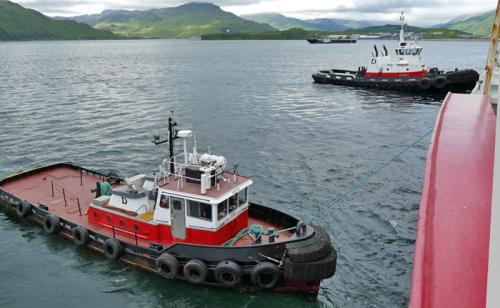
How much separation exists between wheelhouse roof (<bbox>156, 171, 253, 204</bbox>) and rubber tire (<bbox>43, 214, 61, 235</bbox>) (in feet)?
18.6

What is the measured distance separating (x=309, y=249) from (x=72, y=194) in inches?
523

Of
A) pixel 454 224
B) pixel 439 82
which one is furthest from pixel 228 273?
pixel 439 82

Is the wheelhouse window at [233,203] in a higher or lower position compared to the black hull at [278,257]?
higher

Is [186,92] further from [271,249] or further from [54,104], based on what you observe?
[271,249]

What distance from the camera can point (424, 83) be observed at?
5700cm

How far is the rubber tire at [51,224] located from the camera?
1831 centimetres

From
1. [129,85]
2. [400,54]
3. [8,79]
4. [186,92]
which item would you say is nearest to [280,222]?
[186,92]

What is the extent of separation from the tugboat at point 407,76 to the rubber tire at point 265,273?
50.0 meters

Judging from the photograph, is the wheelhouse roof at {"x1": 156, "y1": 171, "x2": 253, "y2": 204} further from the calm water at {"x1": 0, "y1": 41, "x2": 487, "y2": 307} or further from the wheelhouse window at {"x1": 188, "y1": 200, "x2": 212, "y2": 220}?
the calm water at {"x1": 0, "y1": 41, "x2": 487, "y2": 307}

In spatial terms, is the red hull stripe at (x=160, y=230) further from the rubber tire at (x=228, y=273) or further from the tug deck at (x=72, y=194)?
the rubber tire at (x=228, y=273)

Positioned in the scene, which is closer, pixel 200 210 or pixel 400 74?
pixel 200 210

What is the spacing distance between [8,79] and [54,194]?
6498 centimetres

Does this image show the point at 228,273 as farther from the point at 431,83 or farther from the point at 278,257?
the point at 431,83

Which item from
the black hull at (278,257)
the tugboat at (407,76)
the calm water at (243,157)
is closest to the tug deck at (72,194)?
the black hull at (278,257)
